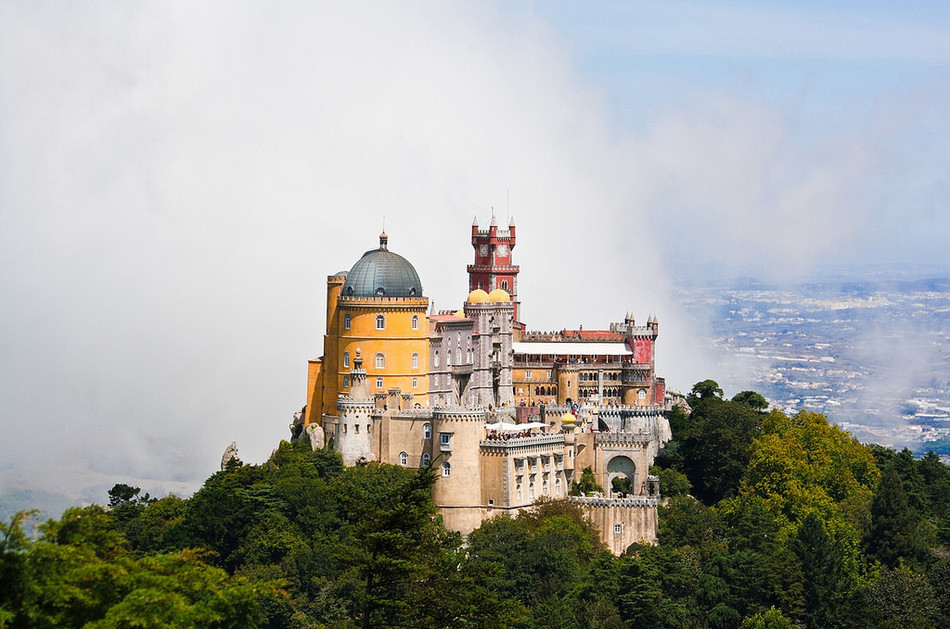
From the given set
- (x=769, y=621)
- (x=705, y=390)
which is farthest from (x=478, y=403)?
(x=769, y=621)

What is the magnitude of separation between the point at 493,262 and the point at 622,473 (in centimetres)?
3265

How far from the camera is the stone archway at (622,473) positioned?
8994 centimetres

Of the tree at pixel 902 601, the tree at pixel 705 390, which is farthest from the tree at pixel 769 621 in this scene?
the tree at pixel 705 390

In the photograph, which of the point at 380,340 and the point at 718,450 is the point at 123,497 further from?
the point at 718,450

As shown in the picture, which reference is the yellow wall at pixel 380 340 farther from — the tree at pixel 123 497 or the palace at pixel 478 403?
the tree at pixel 123 497

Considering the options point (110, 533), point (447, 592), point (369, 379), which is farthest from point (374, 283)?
point (110, 533)

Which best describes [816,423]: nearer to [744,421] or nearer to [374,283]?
[744,421]

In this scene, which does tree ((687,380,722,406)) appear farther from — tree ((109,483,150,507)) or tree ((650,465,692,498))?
tree ((109,483,150,507))

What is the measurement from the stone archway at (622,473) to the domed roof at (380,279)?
15.1m

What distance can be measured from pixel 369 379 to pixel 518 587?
1778 centimetres

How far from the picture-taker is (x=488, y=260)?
120 metres

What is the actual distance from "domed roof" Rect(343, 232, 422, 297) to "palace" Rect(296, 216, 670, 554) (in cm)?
8

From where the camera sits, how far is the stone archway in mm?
89938

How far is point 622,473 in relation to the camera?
90.3 meters
